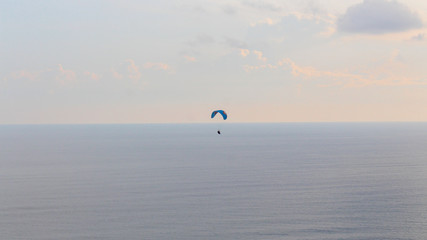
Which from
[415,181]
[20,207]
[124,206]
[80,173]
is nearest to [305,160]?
[415,181]

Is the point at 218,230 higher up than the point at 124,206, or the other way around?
the point at 124,206

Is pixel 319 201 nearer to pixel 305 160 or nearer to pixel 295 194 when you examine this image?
pixel 295 194

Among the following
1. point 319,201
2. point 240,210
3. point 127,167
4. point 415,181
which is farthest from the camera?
point 127,167

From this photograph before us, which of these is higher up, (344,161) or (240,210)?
(344,161)

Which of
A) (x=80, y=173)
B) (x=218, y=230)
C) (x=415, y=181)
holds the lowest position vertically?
(x=218, y=230)

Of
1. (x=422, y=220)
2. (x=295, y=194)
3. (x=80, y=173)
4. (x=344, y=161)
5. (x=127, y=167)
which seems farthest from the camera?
(x=344, y=161)

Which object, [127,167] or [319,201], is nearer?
[319,201]

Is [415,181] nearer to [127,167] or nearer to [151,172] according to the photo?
[151,172]

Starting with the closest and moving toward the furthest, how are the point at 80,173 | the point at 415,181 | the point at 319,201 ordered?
the point at 319,201, the point at 415,181, the point at 80,173

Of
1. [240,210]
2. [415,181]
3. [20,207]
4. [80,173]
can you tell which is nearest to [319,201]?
[240,210]
